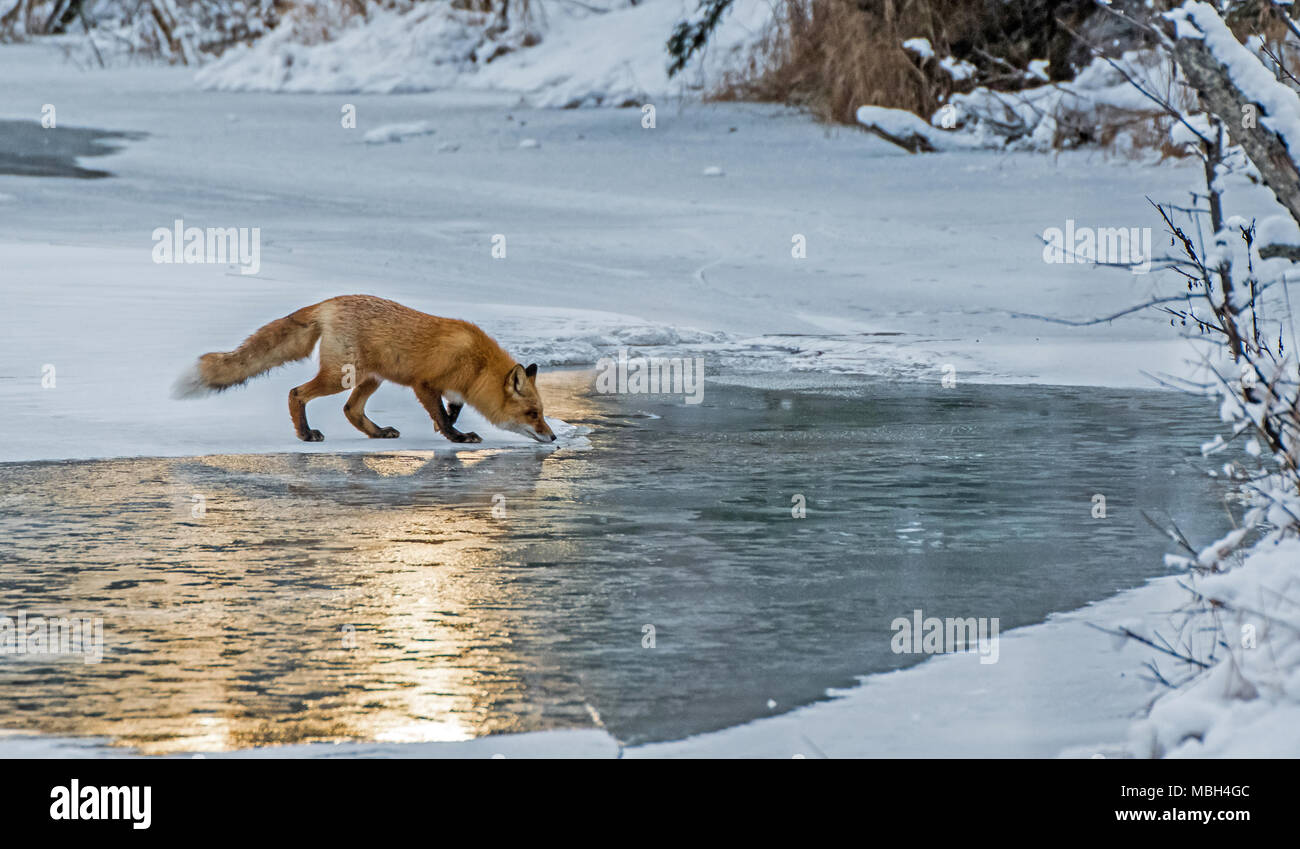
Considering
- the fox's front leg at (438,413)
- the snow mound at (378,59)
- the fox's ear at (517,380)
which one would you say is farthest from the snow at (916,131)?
the fox's ear at (517,380)

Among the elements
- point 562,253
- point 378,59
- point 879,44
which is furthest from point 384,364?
point 378,59

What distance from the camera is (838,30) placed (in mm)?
25125

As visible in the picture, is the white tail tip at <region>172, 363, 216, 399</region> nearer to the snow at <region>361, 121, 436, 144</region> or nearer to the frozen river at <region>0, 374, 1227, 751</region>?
the frozen river at <region>0, 374, 1227, 751</region>

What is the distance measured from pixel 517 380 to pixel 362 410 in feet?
3.22

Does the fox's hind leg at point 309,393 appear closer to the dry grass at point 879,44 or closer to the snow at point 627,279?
the snow at point 627,279

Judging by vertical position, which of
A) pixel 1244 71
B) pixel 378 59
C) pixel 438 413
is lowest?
pixel 438 413

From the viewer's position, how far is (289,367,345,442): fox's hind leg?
10.3 m

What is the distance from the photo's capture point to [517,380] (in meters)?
10.1

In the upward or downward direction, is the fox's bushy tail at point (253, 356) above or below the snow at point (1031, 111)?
below

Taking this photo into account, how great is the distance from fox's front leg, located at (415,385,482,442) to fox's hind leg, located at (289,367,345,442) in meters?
0.47

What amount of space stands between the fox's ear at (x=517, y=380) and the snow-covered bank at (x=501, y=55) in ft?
63.8

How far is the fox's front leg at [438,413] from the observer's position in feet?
33.9

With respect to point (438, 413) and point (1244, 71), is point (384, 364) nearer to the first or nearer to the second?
point (438, 413)

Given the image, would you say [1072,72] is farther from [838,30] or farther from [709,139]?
[709,139]
